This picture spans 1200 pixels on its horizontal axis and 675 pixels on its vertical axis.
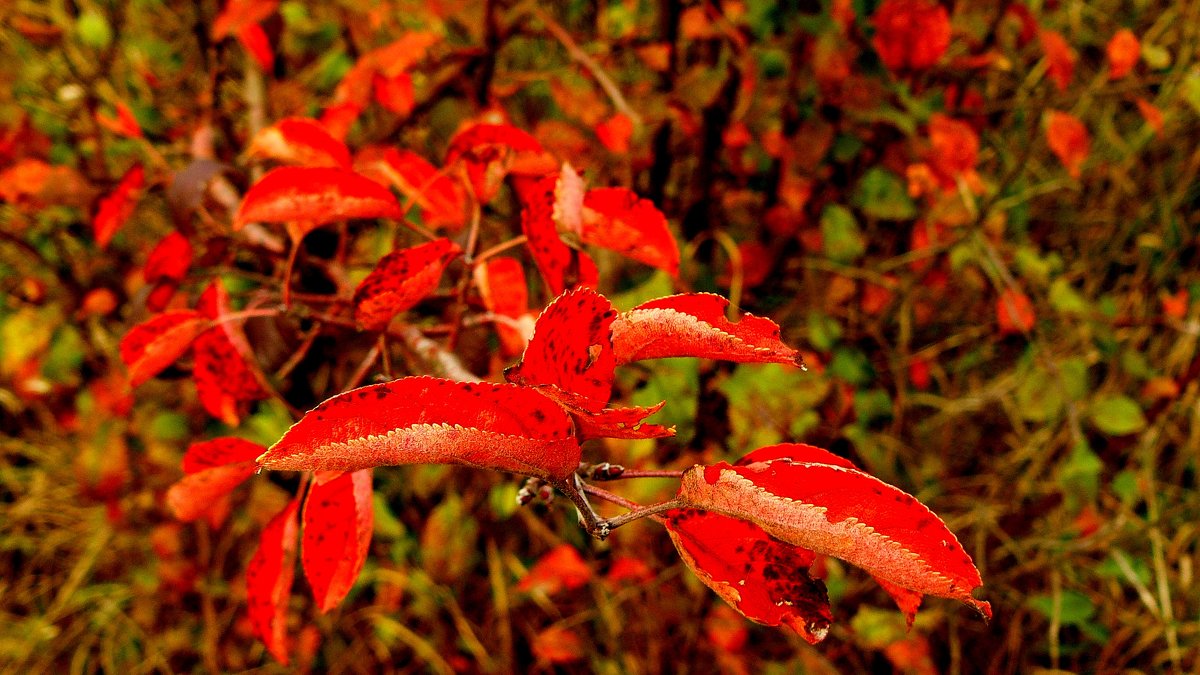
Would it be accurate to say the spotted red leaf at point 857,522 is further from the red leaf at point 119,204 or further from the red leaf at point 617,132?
the red leaf at point 119,204

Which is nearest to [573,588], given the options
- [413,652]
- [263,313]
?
[413,652]

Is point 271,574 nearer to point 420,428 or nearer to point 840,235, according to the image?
point 420,428

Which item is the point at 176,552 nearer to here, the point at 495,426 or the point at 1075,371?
the point at 495,426

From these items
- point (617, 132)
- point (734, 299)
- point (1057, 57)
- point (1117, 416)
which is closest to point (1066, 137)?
point (1057, 57)

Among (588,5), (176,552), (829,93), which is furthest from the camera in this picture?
(588,5)

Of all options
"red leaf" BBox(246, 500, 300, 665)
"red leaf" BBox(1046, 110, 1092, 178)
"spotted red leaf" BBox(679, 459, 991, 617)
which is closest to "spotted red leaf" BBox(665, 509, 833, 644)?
"spotted red leaf" BBox(679, 459, 991, 617)

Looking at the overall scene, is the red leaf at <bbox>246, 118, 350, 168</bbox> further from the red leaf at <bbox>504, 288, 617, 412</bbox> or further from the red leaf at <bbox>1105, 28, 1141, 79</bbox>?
the red leaf at <bbox>1105, 28, 1141, 79</bbox>
